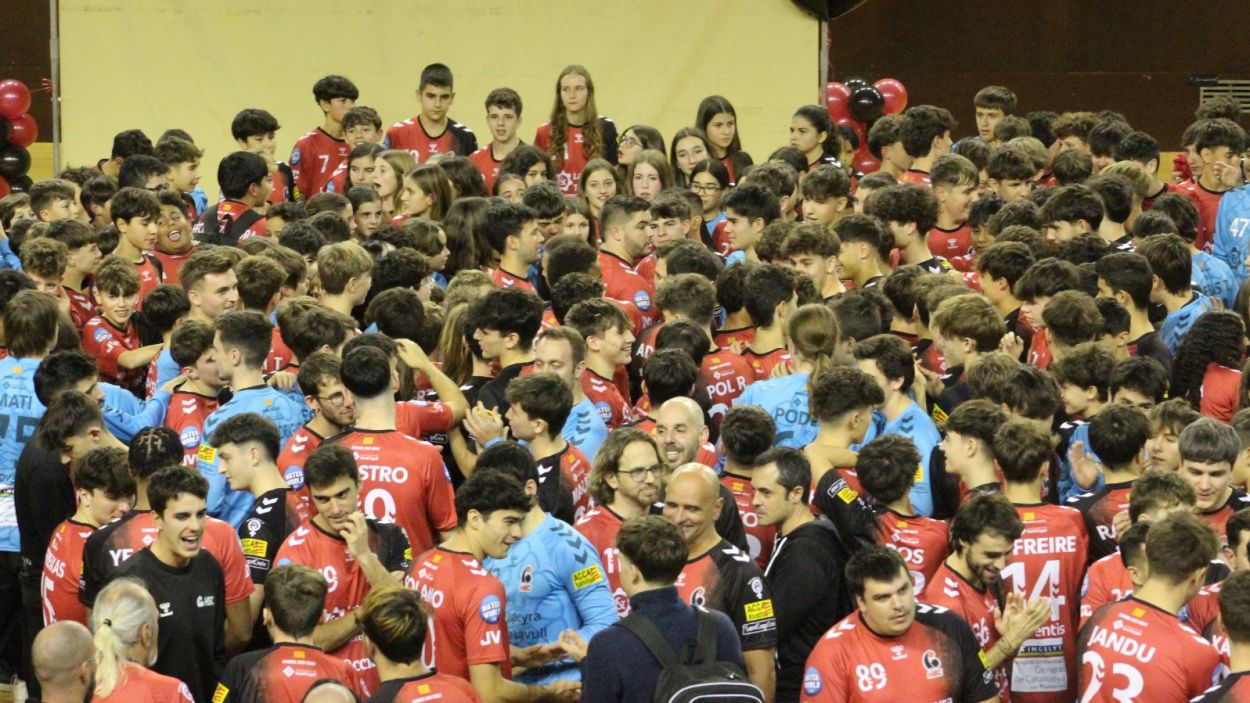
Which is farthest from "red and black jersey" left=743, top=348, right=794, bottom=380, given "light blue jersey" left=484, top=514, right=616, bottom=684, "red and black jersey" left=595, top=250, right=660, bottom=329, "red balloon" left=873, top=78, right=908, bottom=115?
"red balloon" left=873, top=78, right=908, bottom=115

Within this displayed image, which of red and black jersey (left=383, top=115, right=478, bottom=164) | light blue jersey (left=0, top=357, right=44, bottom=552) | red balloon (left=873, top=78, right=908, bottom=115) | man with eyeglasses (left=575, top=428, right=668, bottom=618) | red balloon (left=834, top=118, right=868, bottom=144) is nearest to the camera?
man with eyeglasses (left=575, top=428, right=668, bottom=618)

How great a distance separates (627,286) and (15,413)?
371cm

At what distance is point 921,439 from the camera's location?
25.7 ft

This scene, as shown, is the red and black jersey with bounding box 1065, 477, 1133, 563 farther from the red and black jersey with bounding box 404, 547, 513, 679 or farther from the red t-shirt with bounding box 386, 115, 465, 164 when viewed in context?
the red t-shirt with bounding box 386, 115, 465, 164

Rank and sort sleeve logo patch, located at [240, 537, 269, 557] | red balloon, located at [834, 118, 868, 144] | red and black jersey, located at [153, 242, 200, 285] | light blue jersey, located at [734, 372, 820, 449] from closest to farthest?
sleeve logo patch, located at [240, 537, 269, 557] < light blue jersey, located at [734, 372, 820, 449] < red and black jersey, located at [153, 242, 200, 285] < red balloon, located at [834, 118, 868, 144]

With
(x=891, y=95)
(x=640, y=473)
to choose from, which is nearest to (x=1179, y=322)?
(x=640, y=473)

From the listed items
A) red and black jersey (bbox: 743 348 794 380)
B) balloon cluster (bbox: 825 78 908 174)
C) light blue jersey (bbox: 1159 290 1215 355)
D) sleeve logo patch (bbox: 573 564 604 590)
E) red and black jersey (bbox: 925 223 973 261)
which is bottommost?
sleeve logo patch (bbox: 573 564 604 590)

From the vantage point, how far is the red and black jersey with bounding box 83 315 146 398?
9711 mm

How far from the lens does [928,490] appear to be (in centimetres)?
768

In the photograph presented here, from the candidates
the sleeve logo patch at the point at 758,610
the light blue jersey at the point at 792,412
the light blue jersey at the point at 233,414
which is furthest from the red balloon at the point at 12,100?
the sleeve logo patch at the point at 758,610

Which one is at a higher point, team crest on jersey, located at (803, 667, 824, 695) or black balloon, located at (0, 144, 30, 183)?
black balloon, located at (0, 144, 30, 183)

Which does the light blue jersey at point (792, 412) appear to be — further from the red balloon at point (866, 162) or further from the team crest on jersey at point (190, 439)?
the red balloon at point (866, 162)

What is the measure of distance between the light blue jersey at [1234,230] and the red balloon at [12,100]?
1022 cm

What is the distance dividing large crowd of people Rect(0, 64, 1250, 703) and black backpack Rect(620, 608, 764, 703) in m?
0.02
